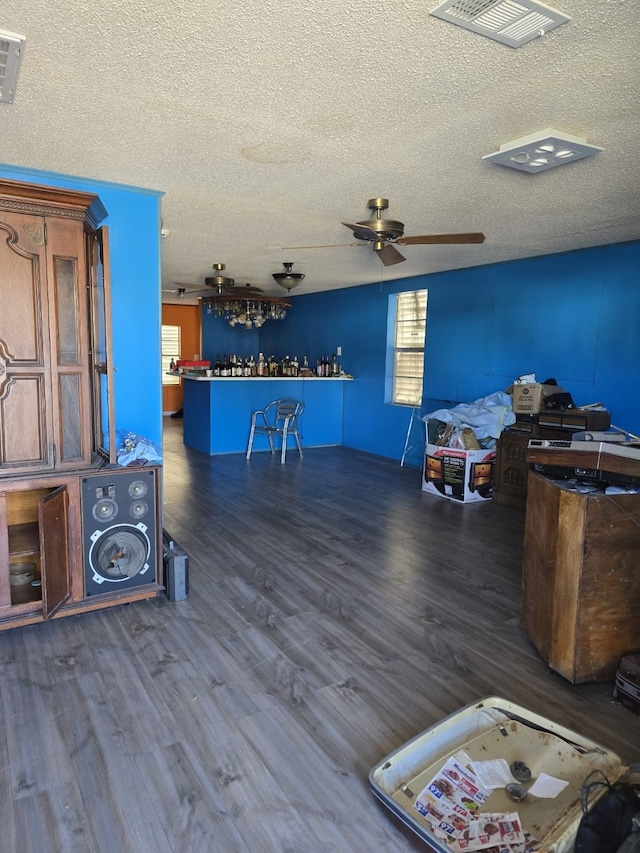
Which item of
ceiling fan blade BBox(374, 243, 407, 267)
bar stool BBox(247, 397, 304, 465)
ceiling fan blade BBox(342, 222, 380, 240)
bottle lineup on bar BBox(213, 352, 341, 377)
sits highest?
ceiling fan blade BBox(342, 222, 380, 240)

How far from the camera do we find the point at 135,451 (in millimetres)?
3047

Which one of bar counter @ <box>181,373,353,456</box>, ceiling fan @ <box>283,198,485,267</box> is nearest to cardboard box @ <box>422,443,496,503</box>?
ceiling fan @ <box>283,198,485,267</box>

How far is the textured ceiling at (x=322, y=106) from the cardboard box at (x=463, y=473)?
231cm

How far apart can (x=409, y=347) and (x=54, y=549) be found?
5569mm

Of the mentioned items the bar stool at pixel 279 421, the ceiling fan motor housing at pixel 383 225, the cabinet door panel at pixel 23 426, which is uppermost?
the ceiling fan motor housing at pixel 383 225

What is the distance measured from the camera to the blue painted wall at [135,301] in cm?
338

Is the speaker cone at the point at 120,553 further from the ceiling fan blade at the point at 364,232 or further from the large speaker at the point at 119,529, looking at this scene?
the ceiling fan blade at the point at 364,232

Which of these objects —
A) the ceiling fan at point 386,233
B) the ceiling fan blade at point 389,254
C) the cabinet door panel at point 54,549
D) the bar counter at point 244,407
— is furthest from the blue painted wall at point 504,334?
the cabinet door panel at point 54,549

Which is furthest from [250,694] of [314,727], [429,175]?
[429,175]

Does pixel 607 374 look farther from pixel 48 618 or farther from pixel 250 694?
pixel 48 618

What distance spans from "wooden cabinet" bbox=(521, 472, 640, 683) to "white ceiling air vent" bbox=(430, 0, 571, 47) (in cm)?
171

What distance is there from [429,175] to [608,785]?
2.87 meters

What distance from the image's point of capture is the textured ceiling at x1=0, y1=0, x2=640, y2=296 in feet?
5.45

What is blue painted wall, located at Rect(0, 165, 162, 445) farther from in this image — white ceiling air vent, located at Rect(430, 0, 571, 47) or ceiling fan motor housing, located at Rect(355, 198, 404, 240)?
white ceiling air vent, located at Rect(430, 0, 571, 47)
